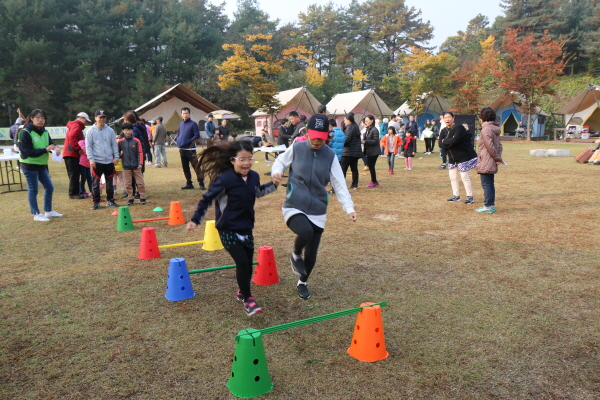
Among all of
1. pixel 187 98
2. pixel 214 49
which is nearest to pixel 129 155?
pixel 187 98

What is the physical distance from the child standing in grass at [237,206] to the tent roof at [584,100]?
107 ft

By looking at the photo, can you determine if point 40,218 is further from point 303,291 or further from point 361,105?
point 361,105

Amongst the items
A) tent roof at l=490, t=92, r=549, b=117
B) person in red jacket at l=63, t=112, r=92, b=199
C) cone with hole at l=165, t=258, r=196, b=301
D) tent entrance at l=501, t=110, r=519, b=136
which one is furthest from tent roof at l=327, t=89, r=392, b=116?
cone with hole at l=165, t=258, r=196, b=301

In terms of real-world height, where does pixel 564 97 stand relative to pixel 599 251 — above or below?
above

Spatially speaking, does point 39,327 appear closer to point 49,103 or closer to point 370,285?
point 370,285

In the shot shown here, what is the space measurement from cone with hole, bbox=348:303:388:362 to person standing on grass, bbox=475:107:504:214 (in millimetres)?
5759

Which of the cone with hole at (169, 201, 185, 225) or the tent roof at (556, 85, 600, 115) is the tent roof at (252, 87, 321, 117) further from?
the cone with hole at (169, 201, 185, 225)

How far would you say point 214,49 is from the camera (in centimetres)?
5681

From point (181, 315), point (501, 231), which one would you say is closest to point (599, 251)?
point (501, 231)

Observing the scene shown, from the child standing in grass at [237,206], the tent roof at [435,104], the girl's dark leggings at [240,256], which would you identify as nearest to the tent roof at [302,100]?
the tent roof at [435,104]

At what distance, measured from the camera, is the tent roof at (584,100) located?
29811 millimetres

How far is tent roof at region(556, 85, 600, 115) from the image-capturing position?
97.8ft

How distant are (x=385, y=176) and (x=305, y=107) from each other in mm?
22595

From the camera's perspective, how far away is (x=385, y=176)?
14.1m
